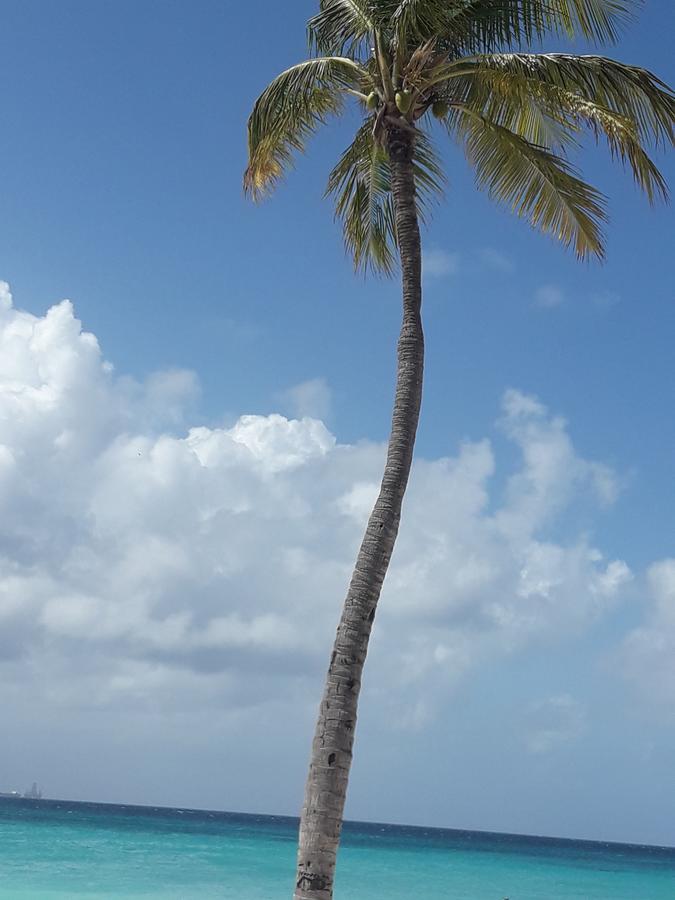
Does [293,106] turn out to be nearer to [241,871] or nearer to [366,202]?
[366,202]

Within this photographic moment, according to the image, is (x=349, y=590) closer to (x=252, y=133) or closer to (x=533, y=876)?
(x=252, y=133)

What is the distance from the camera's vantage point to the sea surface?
98.0 ft

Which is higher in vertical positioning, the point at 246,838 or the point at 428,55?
the point at 428,55

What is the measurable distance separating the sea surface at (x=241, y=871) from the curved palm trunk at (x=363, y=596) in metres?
20.0

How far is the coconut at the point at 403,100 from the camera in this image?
34.6ft

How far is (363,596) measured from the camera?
29.2ft

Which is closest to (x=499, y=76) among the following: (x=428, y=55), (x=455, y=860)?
(x=428, y=55)

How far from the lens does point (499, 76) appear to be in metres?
10.9

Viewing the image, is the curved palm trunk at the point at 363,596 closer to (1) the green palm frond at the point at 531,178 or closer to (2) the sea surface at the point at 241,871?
(1) the green palm frond at the point at 531,178

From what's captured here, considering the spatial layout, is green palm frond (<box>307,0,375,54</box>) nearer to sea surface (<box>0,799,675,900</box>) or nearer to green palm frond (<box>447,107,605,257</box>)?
green palm frond (<box>447,107,605,257</box>)

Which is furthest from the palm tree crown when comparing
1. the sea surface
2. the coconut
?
the sea surface

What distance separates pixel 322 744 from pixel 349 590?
51.8 inches

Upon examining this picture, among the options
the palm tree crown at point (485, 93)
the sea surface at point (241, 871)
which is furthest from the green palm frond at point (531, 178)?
the sea surface at point (241, 871)

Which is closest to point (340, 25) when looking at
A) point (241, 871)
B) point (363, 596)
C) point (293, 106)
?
point (293, 106)
